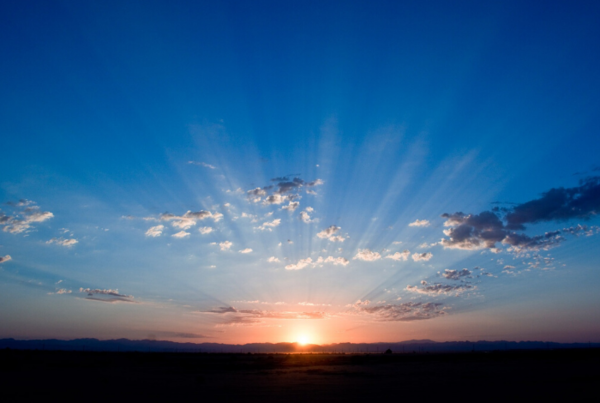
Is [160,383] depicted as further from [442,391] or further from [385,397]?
[442,391]

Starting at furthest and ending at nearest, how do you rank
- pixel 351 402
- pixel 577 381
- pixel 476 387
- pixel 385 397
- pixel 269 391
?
pixel 577 381
pixel 476 387
pixel 269 391
pixel 385 397
pixel 351 402

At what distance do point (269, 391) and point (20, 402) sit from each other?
16.1 meters

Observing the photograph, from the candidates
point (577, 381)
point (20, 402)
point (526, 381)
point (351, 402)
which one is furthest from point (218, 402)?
point (577, 381)

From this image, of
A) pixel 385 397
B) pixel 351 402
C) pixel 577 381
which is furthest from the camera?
pixel 577 381

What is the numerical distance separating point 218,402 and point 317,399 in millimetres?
6382

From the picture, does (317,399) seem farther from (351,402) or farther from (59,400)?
(59,400)

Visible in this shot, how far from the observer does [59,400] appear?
24.8m

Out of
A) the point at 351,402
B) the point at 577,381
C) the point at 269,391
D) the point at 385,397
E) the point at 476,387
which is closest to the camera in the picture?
the point at 351,402

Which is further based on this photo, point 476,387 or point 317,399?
point 476,387

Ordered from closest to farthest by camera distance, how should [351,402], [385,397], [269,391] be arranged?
1. [351,402]
2. [385,397]
3. [269,391]

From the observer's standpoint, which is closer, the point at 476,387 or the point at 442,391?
the point at 442,391

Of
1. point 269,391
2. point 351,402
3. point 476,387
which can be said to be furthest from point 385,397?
point 476,387

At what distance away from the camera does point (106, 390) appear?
29.8 m

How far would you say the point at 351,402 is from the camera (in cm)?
2345
